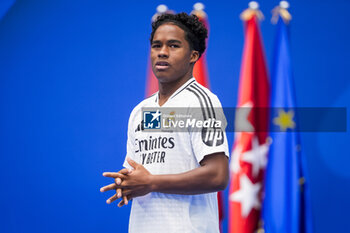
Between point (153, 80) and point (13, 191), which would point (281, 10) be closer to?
point (153, 80)

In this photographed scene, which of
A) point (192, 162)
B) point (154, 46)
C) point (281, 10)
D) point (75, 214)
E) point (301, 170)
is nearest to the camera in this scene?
point (192, 162)

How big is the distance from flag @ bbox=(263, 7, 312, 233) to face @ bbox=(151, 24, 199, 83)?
4.83 feet

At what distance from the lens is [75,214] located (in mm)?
3203

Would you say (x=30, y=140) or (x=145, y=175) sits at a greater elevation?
(x=30, y=140)

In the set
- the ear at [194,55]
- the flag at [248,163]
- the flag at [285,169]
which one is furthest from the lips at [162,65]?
the flag at [285,169]

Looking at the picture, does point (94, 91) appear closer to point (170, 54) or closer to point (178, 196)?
point (170, 54)

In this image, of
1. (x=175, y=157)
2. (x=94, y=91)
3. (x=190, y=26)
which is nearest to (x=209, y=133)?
(x=175, y=157)

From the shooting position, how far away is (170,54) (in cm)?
146

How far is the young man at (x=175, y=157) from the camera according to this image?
1.27m

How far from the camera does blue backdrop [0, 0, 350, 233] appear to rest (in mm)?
3193

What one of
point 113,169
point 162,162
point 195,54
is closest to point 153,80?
point 113,169

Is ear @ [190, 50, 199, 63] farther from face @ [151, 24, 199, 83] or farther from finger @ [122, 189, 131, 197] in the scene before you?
finger @ [122, 189, 131, 197]

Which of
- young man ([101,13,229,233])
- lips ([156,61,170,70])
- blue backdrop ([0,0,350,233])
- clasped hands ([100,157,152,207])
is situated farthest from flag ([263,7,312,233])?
clasped hands ([100,157,152,207])

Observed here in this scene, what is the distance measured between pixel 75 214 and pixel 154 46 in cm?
212
